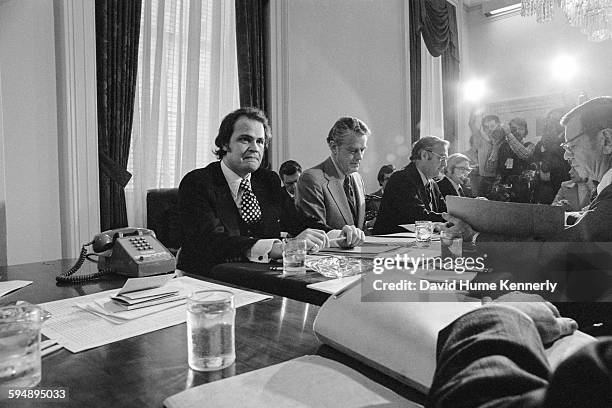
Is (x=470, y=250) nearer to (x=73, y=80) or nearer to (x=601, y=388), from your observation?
(x=601, y=388)

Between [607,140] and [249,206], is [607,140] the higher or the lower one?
the higher one

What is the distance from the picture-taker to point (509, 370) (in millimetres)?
369

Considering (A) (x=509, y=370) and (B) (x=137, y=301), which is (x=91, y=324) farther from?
(A) (x=509, y=370)

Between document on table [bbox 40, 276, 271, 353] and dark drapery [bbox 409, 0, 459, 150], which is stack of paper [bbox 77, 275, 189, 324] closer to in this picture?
document on table [bbox 40, 276, 271, 353]

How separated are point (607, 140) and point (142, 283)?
1447 millimetres

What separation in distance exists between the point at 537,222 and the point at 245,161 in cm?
128

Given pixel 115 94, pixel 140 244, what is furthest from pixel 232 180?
pixel 115 94

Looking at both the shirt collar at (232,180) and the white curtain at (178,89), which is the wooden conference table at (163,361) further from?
the white curtain at (178,89)

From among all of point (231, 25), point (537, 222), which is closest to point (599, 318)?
point (537, 222)

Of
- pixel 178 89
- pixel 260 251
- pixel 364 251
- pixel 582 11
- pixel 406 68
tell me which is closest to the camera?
pixel 260 251

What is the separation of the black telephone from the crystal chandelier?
3726mm

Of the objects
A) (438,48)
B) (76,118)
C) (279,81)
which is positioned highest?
(438,48)

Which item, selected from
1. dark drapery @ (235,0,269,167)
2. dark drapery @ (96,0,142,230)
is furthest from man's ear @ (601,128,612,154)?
dark drapery @ (235,0,269,167)

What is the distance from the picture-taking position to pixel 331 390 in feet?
1.86
